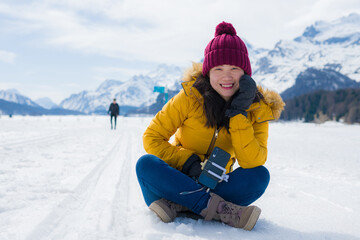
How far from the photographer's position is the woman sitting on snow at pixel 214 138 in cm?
186

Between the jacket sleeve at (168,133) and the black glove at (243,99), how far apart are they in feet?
1.24

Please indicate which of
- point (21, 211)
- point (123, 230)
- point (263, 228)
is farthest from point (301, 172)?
point (21, 211)

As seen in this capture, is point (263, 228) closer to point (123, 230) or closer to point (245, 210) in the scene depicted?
point (245, 210)

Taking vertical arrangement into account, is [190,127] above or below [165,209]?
above

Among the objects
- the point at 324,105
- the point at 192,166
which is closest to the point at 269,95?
the point at 192,166

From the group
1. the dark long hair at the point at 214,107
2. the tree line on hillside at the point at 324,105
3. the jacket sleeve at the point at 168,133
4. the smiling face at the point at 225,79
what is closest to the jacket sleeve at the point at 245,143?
the dark long hair at the point at 214,107

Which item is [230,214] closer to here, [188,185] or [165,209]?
[188,185]

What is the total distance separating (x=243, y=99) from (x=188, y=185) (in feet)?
2.41

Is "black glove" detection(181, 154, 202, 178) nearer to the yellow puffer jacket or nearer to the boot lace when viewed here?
the yellow puffer jacket

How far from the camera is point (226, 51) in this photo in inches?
84.0

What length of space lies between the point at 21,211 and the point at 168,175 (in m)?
1.06

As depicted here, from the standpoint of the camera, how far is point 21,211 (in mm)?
1865

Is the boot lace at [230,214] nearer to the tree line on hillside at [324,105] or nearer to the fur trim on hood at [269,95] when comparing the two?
the fur trim on hood at [269,95]

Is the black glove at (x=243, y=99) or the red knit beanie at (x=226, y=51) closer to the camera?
the black glove at (x=243, y=99)
